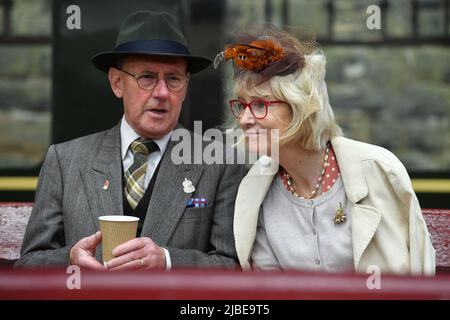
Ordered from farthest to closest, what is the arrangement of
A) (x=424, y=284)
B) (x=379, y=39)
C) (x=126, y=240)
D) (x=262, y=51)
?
1. (x=379, y=39)
2. (x=262, y=51)
3. (x=126, y=240)
4. (x=424, y=284)

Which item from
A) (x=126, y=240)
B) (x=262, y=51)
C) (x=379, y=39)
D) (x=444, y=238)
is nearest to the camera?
(x=126, y=240)

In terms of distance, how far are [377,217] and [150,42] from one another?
40.0 inches

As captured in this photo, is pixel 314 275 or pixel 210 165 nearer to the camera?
pixel 314 275

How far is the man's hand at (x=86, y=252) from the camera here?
2.15 meters

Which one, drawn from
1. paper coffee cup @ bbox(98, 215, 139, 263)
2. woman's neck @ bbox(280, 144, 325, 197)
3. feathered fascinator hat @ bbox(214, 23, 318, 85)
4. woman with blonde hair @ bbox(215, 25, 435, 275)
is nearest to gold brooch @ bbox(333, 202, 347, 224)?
woman with blonde hair @ bbox(215, 25, 435, 275)

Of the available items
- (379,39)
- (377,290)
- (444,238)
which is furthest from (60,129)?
(377,290)

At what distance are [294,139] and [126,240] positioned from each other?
63 cm

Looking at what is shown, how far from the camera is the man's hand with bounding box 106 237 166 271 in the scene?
2.02 metres

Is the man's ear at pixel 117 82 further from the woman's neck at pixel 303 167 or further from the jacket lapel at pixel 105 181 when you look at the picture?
the woman's neck at pixel 303 167

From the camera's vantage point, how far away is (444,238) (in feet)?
8.90

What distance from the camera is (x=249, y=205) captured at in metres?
2.31

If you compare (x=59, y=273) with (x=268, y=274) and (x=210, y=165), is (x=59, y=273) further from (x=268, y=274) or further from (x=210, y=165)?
(x=210, y=165)

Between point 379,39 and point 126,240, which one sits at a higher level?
point 379,39

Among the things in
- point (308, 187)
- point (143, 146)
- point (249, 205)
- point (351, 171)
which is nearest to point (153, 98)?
point (143, 146)
